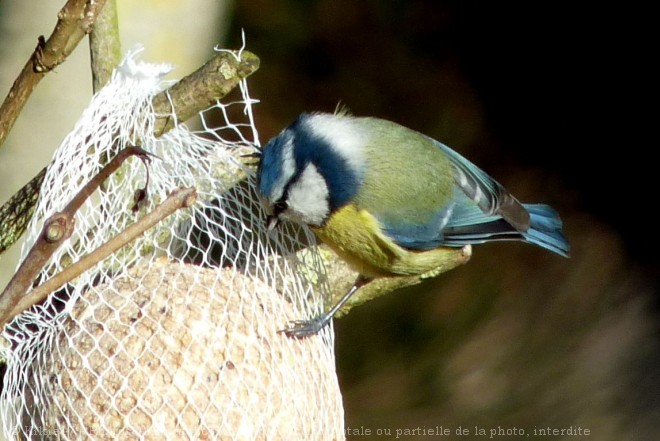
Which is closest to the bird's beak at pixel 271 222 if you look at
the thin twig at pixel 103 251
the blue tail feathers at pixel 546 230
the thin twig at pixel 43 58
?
the thin twig at pixel 43 58

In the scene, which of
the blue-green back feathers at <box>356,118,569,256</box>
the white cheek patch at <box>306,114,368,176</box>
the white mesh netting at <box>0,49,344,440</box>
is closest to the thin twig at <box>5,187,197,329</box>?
the white mesh netting at <box>0,49,344,440</box>

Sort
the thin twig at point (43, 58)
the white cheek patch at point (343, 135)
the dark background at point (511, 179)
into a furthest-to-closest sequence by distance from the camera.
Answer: the dark background at point (511, 179), the white cheek patch at point (343, 135), the thin twig at point (43, 58)

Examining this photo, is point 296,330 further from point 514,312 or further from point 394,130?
point 514,312

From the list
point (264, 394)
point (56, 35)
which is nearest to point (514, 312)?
point (264, 394)

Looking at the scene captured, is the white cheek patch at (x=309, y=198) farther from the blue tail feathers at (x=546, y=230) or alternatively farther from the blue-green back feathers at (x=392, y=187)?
the blue tail feathers at (x=546, y=230)

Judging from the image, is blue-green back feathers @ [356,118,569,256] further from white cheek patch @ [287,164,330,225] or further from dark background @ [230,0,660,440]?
dark background @ [230,0,660,440]

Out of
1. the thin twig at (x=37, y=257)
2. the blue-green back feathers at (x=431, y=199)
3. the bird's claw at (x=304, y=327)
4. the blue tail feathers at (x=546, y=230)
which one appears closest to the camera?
the thin twig at (x=37, y=257)
